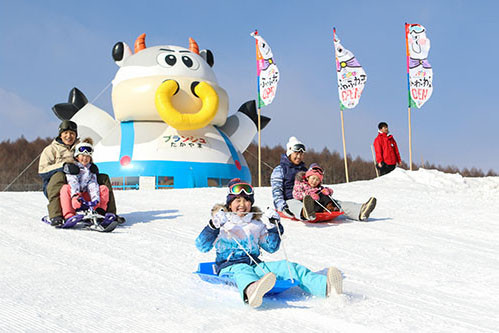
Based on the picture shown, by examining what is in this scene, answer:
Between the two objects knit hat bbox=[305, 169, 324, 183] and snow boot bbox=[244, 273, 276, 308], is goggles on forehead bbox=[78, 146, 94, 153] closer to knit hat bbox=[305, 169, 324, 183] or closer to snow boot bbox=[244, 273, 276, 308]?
knit hat bbox=[305, 169, 324, 183]

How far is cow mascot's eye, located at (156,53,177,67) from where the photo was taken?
12828 millimetres

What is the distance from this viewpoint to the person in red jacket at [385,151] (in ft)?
39.3

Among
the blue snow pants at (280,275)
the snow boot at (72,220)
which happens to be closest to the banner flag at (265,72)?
the snow boot at (72,220)

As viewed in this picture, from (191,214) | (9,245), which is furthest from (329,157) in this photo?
(9,245)

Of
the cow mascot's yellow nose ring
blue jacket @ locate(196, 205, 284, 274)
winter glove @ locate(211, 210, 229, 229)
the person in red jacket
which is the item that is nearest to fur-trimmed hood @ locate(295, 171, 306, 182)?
blue jacket @ locate(196, 205, 284, 274)

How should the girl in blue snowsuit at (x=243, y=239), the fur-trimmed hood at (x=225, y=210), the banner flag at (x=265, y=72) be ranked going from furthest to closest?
the banner flag at (x=265, y=72) → the fur-trimmed hood at (x=225, y=210) → the girl in blue snowsuit at (x=243, y=239)

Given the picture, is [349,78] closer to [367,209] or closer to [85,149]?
[367,209]

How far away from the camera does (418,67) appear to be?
13.7 meters

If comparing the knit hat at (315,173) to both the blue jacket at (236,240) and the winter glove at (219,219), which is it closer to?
the blue jacket at (236,240)

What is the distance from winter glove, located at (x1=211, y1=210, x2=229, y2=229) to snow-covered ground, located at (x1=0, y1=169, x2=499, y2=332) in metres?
0.42

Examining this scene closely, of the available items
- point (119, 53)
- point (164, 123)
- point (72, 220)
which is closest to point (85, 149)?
point (72, 220)

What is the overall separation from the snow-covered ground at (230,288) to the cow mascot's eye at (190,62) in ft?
21.7

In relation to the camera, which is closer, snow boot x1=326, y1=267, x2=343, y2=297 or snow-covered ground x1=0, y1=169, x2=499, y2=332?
snow-covered ground x1=0, y1=169, x2=499, y2=332

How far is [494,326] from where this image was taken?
2.48m
